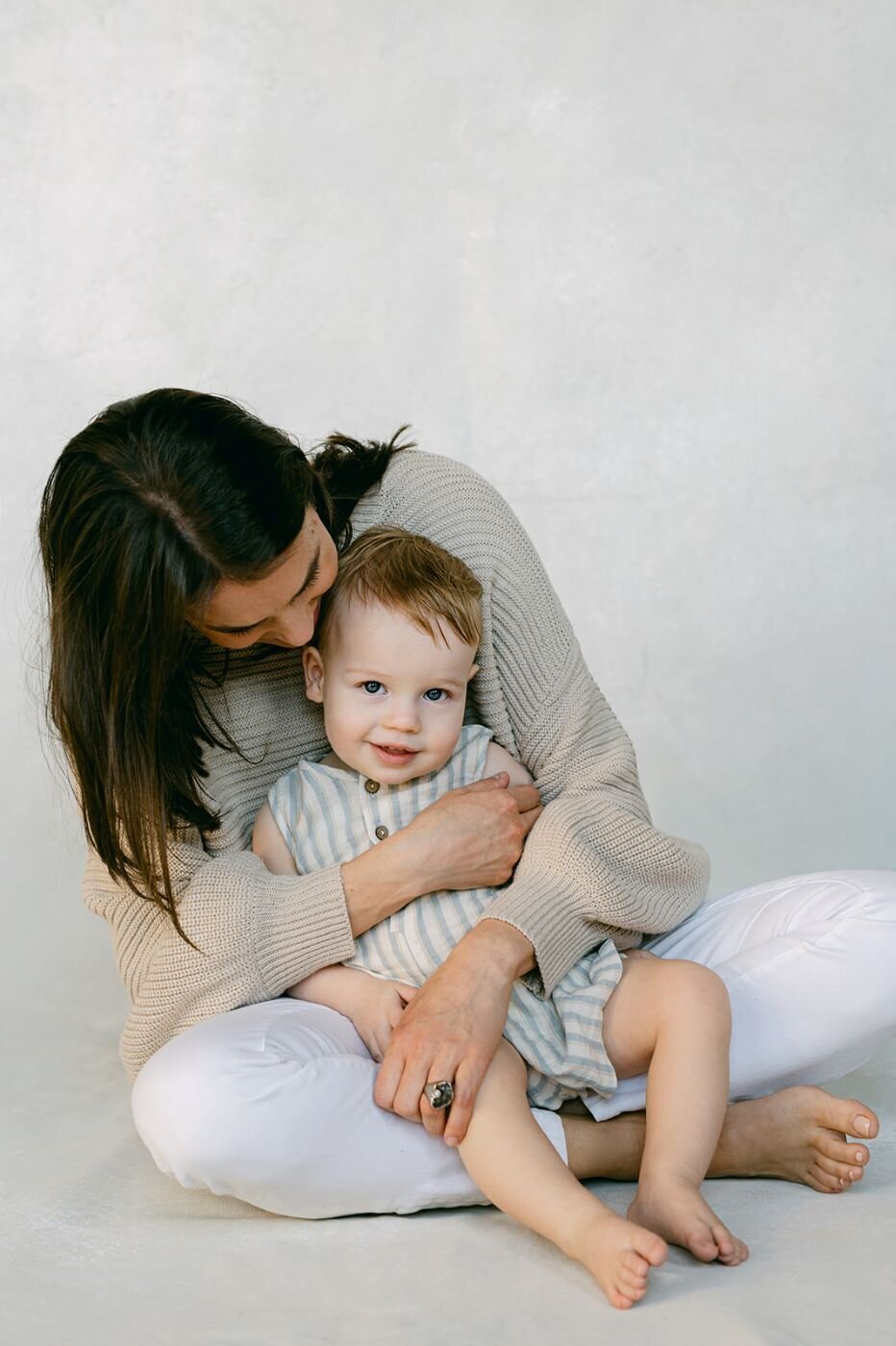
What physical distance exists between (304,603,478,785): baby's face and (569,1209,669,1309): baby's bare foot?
1.98 feet

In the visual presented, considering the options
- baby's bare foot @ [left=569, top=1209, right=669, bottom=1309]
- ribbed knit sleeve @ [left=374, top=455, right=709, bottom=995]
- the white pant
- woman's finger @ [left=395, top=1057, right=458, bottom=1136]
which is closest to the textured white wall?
ribbed knit sleeve @ [left=374, top=455, right=709, bottom=995]

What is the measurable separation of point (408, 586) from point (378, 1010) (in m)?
0.48

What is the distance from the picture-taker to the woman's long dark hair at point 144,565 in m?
1.70

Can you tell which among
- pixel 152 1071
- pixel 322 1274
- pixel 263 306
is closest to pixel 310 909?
pixel 152 1071

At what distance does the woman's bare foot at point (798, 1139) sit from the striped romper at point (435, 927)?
16cm

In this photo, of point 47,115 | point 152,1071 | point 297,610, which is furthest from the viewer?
point 47,115

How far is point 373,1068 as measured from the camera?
1.78 meters

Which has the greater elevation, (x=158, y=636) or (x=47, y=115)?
(x=47, y=115)

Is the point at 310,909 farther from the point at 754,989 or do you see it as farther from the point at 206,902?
the point at 754,989

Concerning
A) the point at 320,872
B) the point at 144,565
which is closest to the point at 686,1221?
the point at 320,872

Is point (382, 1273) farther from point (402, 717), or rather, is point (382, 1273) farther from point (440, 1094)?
point (402, 717)

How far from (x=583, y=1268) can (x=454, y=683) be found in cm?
67

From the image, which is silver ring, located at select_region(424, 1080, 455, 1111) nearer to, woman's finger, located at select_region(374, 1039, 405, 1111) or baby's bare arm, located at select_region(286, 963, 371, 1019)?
woman's finger, located at select_region(374, 1039, 405, 1111)

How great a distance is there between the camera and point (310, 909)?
6.14 ft
